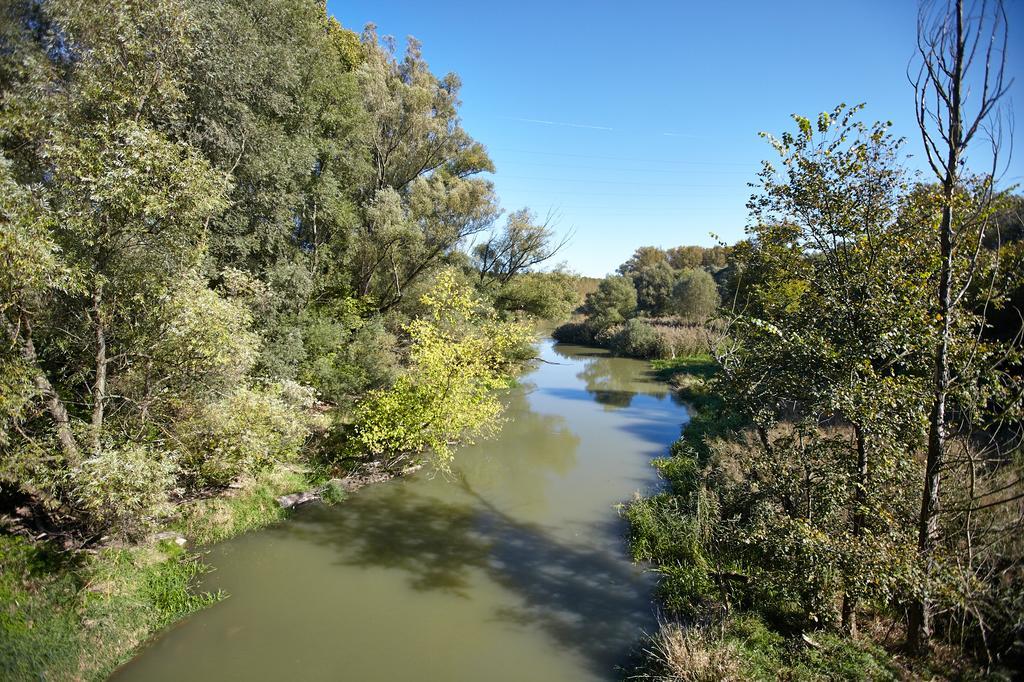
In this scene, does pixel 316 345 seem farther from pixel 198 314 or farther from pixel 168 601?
pixel 168 601

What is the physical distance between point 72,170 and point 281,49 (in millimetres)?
8976

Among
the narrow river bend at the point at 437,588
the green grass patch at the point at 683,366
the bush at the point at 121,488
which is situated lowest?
the narrow river bend at the point at 437,588

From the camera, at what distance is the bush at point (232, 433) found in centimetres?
942

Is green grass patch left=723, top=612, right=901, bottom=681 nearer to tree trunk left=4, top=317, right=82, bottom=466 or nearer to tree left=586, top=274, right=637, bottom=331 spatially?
tree trunk left=4, top=317, right=82, bottom=466

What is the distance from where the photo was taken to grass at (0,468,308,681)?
624 cm

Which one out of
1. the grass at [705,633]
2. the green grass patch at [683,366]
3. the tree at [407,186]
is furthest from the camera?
the green grass patch at [683,366]

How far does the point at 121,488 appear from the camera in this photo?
287 inches

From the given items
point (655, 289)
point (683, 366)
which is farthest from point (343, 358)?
point (655, 289)

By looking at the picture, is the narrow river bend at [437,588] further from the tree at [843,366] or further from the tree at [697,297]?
the tree at [697,297]

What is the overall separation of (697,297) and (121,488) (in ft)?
122

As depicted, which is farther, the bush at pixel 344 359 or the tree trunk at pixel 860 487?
the bush at pixel 344 359

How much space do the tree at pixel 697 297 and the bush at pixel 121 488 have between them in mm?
35283

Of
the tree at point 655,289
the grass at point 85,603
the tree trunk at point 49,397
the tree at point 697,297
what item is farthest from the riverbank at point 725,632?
the tree at point 655,289

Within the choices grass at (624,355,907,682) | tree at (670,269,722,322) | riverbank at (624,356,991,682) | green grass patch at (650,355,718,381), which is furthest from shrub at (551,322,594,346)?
riverbank at (624,356,991,682)
